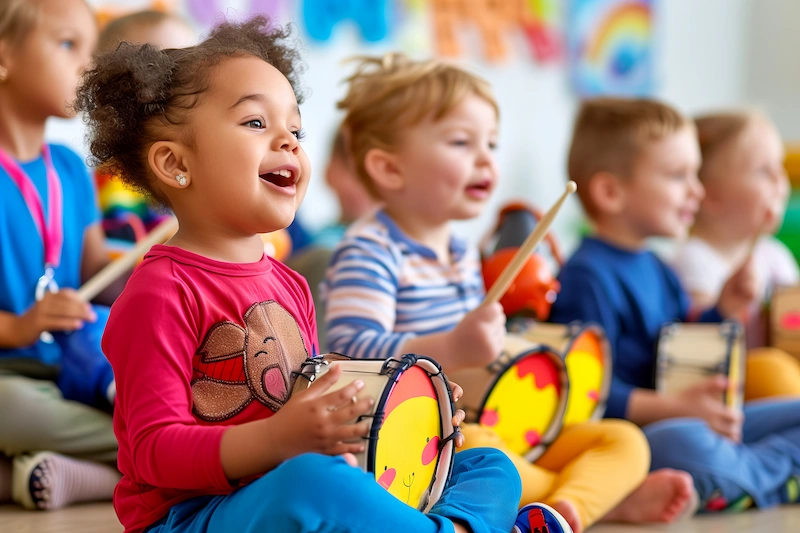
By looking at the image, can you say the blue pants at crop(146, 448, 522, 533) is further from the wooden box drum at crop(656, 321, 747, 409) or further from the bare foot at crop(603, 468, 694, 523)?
the wooden box drum at crop(656, 321, 747, 409)

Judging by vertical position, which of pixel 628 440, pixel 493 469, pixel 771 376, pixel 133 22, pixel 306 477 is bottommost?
pixel 771 376

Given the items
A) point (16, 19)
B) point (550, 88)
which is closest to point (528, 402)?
point (16, 19)

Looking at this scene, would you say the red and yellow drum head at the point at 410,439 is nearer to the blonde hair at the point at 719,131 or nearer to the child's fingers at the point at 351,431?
the child's fingers at the point at 351,431

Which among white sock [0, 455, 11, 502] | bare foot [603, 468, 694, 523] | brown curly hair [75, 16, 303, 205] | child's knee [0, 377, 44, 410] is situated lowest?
bare foot [603, 468, 694, 523]

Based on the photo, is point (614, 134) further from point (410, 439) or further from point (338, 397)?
point (338, 397)

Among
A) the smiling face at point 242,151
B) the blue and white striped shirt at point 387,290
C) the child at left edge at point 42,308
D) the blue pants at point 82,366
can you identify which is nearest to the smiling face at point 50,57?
the child at left edge at point 42,308

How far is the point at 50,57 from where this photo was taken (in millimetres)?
1349

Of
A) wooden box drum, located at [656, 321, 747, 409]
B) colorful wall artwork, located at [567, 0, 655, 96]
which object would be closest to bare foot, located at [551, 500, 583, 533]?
wooden box drum, located at [656, 321, 747, 409]

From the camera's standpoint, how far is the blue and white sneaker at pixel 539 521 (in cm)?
92

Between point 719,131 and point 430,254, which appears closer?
point 430,254

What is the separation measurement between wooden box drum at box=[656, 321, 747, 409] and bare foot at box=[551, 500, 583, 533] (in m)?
0.51

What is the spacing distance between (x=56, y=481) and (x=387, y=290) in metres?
0.51

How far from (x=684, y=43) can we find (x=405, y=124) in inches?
117

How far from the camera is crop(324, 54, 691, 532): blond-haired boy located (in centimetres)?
120
